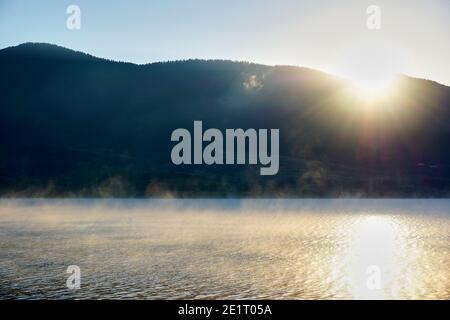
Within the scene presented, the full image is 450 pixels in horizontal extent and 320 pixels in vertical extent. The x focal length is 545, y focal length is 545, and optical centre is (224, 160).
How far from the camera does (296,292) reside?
28266 millimetres

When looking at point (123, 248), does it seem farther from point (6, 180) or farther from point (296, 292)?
point (6, 180)

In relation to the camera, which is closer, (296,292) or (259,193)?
(296,292)

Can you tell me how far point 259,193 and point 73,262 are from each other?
161 m

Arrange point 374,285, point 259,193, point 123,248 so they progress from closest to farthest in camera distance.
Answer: point 374,285
point 123,248
point 259,193

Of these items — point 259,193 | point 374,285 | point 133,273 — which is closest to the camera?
point 374,285
